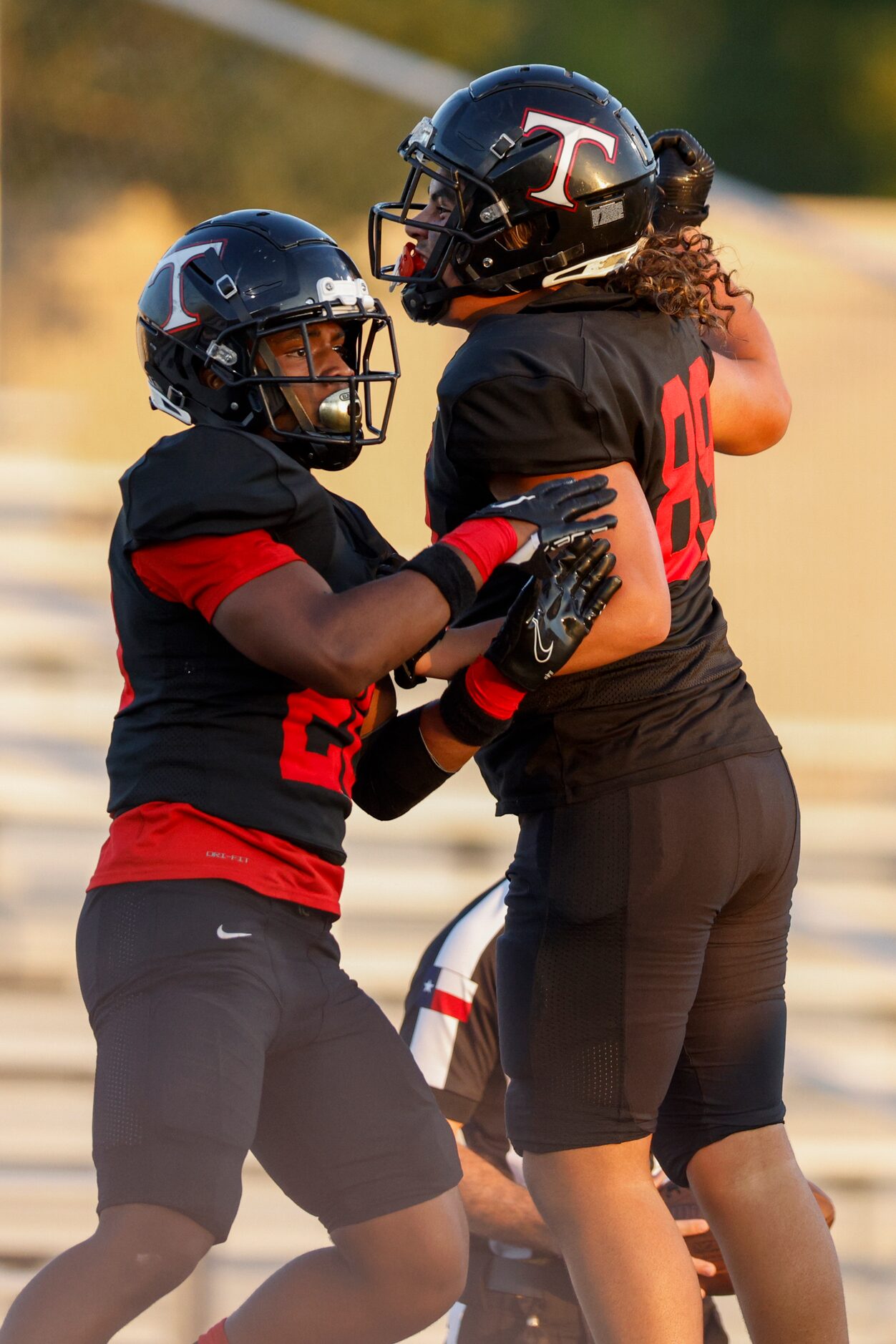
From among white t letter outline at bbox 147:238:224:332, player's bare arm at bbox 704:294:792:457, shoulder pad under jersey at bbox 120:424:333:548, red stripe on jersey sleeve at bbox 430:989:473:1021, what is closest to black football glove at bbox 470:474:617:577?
shoulder pad under jersey at bbox 120:424:333:548

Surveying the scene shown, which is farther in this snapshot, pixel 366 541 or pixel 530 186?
pixel 366 541

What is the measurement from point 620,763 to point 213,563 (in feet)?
1.85

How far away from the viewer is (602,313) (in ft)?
7.36

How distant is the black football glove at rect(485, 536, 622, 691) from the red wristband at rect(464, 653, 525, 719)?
50 millimetres

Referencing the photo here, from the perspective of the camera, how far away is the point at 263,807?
2182mm

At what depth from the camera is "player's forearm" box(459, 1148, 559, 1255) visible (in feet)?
9.62

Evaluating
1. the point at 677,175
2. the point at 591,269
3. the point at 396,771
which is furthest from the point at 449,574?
the point at 677,175

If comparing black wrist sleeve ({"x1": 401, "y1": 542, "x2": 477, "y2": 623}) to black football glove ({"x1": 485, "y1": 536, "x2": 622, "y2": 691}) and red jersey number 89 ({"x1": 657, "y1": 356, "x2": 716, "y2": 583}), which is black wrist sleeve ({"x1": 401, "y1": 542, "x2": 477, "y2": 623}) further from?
red jersey number 89 ({"x1": 657, "y1": 356, "x2": 716, "y2": 583})

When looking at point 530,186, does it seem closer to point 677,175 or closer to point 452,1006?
point 677,175

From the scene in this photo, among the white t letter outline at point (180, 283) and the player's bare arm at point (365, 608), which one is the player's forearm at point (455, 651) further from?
the white t letter outline at point (180, 283)

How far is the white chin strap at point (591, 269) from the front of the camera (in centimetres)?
229

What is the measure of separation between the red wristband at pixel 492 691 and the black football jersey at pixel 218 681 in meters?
0.19

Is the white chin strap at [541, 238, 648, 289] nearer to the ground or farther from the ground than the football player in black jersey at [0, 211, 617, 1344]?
farther from the ground

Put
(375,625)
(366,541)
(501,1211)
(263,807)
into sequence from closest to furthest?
(375,625), (263,807), (366,541), (501,1211)
